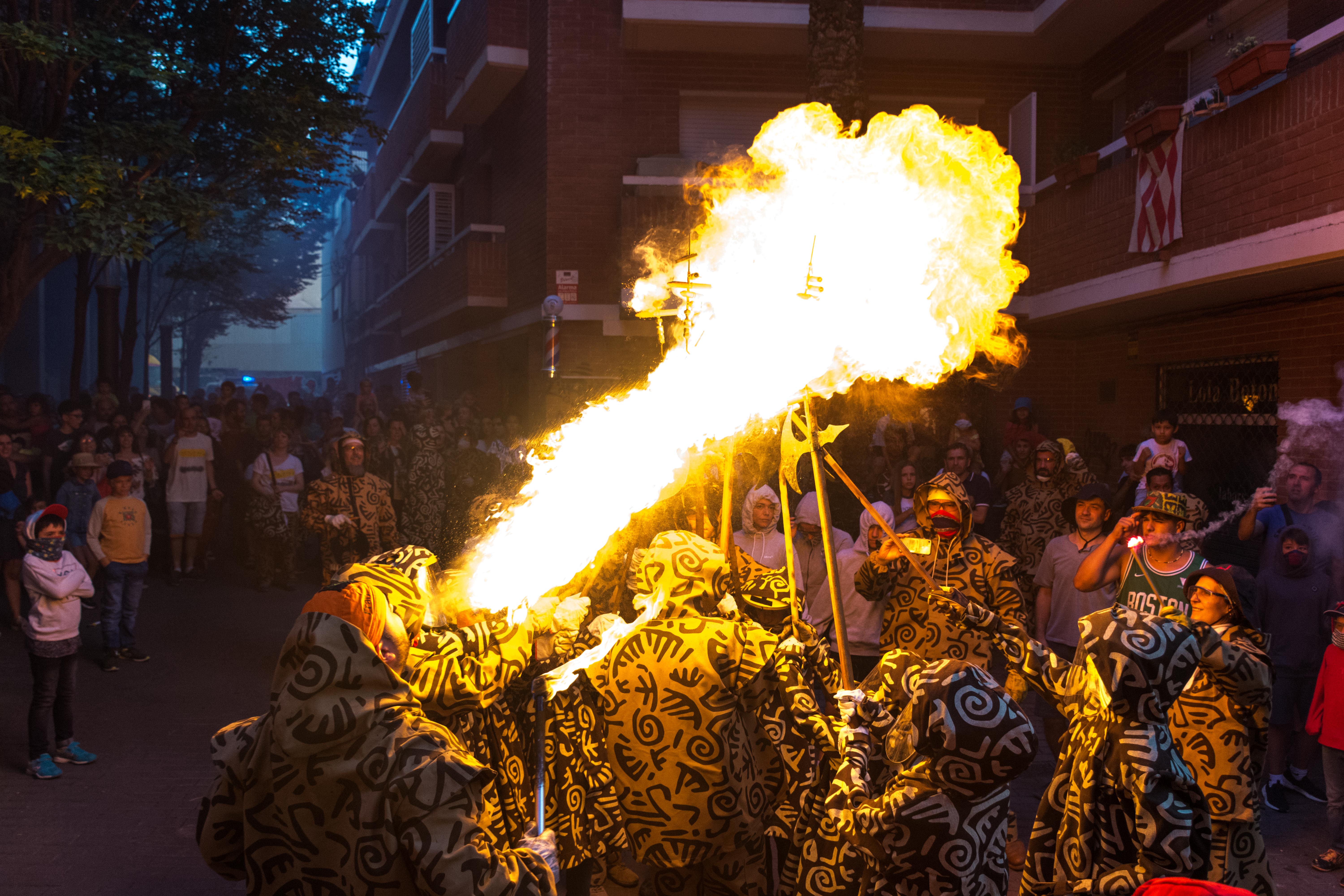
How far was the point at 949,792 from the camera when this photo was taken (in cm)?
322

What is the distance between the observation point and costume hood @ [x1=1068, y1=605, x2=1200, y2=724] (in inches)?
134

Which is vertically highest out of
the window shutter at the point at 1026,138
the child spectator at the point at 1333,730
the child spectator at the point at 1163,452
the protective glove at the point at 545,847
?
the window shutter at the point at 1026,138

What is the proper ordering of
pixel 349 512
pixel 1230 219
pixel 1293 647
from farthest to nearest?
pixel 1230 219 → pixel 349 512 → pixel 1293 647

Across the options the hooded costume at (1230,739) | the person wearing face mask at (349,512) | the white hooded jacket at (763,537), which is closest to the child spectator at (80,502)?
the person wearing face mask at (349,512)

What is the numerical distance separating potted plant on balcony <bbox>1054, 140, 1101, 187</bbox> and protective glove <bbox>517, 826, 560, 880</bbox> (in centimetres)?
1108

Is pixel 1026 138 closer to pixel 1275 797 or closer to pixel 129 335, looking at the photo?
pixel 1275 797

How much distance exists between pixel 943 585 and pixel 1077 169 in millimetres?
8198

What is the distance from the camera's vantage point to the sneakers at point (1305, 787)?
6.23m

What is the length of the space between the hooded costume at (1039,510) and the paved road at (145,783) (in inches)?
66.0

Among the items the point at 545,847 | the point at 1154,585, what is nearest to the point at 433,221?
the point at 1154,585

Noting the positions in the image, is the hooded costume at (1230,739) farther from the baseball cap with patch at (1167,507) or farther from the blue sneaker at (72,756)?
the blue sneaker at (72,756)

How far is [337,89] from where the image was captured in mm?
14961

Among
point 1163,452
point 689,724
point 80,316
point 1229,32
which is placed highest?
point 1229,32

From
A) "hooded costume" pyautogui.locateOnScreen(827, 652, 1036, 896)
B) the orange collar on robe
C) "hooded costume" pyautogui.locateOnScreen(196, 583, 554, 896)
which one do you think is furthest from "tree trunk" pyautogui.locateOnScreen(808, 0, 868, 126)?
"hooded costume" pyautogui.locateOnScreen(196, 583, 554, 896)
